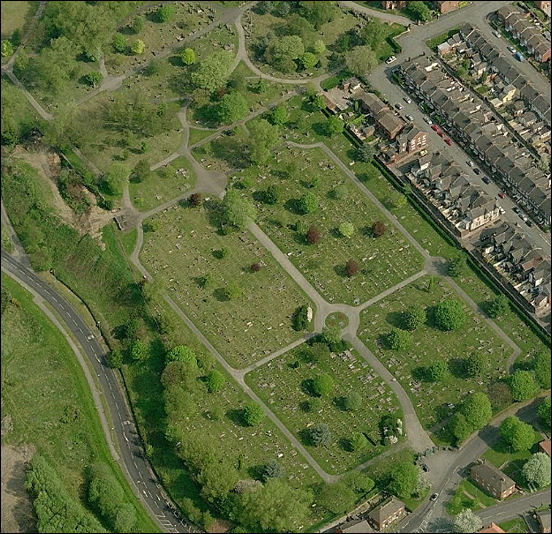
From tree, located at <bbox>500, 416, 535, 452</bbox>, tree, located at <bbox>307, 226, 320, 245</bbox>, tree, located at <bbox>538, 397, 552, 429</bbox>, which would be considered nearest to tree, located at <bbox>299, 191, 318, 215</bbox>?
tree, located at <bbox>307, 226, 320, 245</bbox>

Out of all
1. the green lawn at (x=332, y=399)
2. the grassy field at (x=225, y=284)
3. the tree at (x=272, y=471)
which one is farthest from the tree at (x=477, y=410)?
the grassy field at (x=225, y=284)

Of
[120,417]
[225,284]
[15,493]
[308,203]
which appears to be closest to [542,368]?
[308,203]

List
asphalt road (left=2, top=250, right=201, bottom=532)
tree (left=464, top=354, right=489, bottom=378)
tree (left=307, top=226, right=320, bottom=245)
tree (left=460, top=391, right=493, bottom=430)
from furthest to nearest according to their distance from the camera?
tree (left=307, top=226, right=320, bottom=245)
tree (left=464, top=354, right=489, bottom=378)
tree (left=460, top=391, right=493, bottom=430)
asphalt road (left=2, top=250, right=201, bottom=532)

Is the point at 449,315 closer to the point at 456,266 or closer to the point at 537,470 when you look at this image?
the point at 456,266

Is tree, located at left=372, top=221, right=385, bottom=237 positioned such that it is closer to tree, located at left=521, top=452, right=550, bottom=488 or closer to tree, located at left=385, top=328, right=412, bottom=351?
tree, located at left=385, top=328, right=412, bottom=351

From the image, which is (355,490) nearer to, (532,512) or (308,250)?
(532,512)

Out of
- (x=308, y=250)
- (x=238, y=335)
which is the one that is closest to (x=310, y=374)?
(x=238, y=335)
